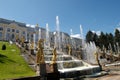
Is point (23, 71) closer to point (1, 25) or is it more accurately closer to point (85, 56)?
point (85, 56)

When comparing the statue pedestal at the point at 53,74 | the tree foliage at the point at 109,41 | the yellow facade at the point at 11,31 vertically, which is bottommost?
the statue pedestal at the point at 53,74

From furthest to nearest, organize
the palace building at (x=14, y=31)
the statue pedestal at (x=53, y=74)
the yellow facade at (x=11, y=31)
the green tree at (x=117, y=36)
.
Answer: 1. the palace building at (x=14, y=31)
2. the yellow facade at (x=11, y=31)
3. the green tree at (x=117, y=36)
4. the statue pedestal at (x=53, y=74)

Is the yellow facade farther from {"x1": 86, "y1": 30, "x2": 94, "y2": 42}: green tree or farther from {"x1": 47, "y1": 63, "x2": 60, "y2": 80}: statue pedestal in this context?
{"x1": 47, "y1": 63, "x2": 60, "y2": 80}: statue pedestal

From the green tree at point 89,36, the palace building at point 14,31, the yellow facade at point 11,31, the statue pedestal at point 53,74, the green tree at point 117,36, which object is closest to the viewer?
the statue pedestal at point 53,74

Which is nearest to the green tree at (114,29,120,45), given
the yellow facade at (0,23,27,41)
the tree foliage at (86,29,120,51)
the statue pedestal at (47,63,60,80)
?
the tree foliage at (86,29,120,51)

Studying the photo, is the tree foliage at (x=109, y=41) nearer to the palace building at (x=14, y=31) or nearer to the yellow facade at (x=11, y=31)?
the palace building at (x=14, y=31)

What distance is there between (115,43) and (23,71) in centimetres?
7230

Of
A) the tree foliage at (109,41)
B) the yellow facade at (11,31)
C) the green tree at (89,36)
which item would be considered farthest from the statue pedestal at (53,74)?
the green tree at (89,36)

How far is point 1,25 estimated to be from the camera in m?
88.4

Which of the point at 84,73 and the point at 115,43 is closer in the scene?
the point at 84,73

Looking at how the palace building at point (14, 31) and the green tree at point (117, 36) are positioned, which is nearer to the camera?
the green tree at point (117, 36)

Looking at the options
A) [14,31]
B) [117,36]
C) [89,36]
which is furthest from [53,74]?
[14,31]

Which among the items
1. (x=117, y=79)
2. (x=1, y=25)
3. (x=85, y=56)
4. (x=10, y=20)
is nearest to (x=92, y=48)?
(x=85, y=56)

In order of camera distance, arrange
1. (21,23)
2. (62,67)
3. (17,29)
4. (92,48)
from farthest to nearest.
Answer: (21,23), (17,29), (92,48), (62,67)
